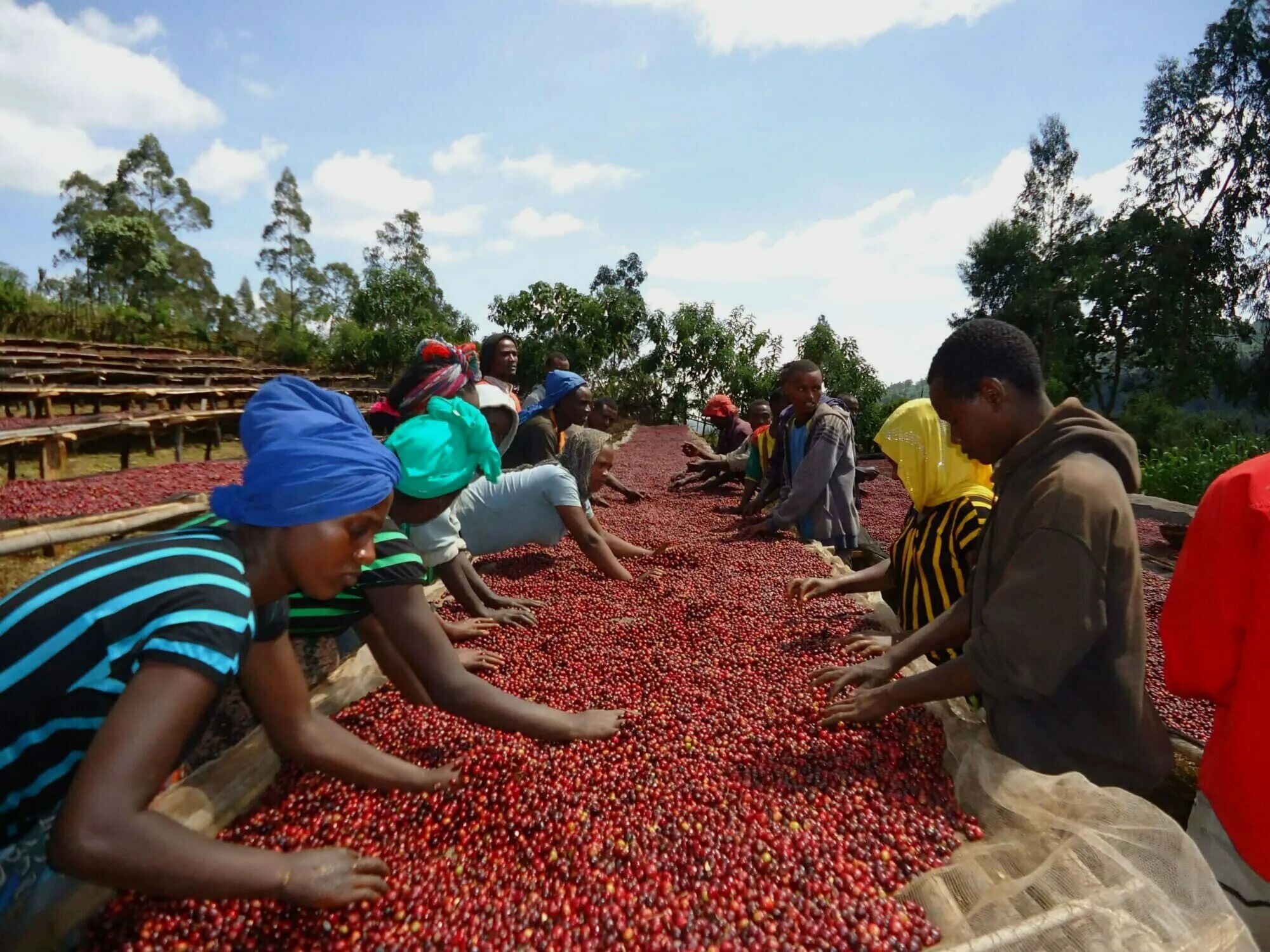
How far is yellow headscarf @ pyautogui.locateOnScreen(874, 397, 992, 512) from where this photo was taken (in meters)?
Result: 2.76

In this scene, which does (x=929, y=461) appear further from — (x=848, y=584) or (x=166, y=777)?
(x=166, y=777)

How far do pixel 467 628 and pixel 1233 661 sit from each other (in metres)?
2.38

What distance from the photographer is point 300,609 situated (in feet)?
6.66

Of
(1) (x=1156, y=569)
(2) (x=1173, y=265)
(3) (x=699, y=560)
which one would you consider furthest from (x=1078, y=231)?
(3) (x=699, y=560)

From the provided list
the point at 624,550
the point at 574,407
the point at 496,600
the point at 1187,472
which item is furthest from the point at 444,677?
the point at 1187,472

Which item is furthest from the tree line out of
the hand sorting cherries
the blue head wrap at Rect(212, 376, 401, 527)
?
the blue head wrap at Rect(212, 376, 401, 527)

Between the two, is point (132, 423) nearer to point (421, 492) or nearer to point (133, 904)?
point (421, 492)

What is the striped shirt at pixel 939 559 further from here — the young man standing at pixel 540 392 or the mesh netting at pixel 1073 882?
the young man standing at pixel 540 392

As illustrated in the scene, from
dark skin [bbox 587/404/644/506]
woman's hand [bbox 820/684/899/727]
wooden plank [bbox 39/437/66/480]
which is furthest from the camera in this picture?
wooden plank [bbox 39/437/66/480]

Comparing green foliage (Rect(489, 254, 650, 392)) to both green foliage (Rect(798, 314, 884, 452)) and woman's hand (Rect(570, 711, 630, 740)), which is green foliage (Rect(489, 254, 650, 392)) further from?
woman's hand (Rect(570, 711, 630, 740))

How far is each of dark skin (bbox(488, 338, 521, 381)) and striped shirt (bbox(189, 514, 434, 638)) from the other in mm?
4043

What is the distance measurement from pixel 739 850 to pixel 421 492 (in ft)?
4.98

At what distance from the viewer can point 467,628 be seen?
284 centimetres

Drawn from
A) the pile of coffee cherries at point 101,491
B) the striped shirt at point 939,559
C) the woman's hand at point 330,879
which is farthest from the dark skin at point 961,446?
the pile of coffee cherries at point 101,491
